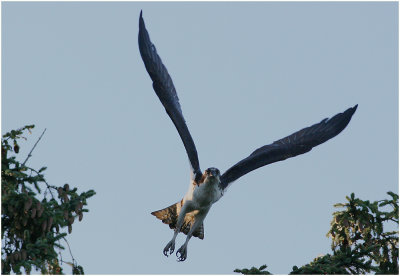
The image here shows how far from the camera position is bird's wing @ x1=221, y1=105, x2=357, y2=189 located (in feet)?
45.2

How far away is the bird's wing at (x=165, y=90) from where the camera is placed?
13219mm

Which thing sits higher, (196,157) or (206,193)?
(196,157)

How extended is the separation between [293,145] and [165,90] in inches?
100

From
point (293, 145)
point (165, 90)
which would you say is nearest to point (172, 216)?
point (165, 90)

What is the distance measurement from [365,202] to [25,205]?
472 cm

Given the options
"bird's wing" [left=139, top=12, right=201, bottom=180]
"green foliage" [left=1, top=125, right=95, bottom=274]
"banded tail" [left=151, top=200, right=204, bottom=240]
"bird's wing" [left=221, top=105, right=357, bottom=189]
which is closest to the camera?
"green foliage" [left=1, top=125, right=95, bottom=274]

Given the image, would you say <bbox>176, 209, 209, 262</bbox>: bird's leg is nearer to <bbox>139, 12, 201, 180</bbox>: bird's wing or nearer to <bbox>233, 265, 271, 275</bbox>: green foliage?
<bbox>139, 12, 201, 180</bbox>: bird's wing

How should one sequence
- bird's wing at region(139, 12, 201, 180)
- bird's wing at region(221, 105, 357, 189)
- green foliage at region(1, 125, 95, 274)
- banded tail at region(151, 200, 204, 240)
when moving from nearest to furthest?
green foliage at region(1, 125, 95, 274) → bird's wing at region(139, 12, 201, 180) → banded tail at region(151, 200, 204, 240) → bird's wing at region(221, 105, 357, 189)

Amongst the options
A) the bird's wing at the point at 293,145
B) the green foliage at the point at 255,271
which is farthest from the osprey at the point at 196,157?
the green foliage at the point at 255,271

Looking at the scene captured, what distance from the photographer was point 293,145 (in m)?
14.8

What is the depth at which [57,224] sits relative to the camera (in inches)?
399

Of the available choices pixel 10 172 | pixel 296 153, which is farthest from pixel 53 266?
pixel 296 153

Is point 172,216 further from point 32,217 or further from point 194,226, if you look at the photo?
point 32,217

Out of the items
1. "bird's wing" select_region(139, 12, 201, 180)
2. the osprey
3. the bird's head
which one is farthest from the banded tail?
the bird's head
